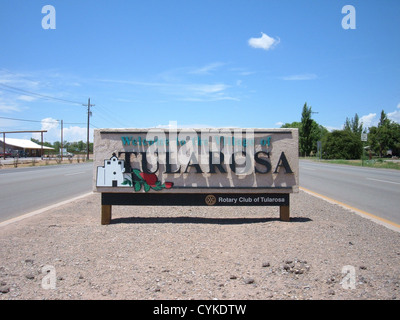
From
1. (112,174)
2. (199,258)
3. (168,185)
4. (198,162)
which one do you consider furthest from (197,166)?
(199,258)

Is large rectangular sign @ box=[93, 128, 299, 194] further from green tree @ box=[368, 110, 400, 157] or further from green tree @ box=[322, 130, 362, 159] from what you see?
green tree @ box=[368, 110, 400, 157]

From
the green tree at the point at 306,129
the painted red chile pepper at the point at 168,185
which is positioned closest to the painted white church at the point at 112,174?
the painted red chile pepper at the point at 168,185

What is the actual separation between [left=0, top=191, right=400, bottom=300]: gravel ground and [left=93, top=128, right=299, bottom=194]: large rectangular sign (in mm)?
689

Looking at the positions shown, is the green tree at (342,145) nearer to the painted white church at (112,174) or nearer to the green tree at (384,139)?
the green tree at (384,139)

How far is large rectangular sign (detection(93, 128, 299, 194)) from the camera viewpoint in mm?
6875

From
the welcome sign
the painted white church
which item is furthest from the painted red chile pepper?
the painted white church

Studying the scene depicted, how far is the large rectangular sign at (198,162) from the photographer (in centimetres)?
688

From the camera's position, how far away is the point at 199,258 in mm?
4531

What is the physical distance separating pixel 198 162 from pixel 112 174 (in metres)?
1.70

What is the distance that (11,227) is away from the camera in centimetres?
664
